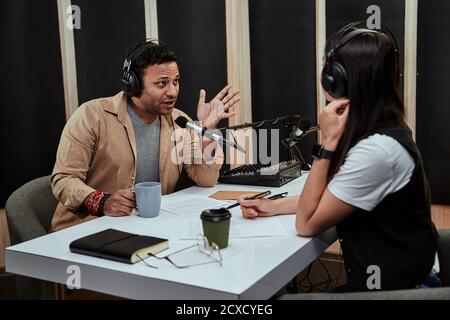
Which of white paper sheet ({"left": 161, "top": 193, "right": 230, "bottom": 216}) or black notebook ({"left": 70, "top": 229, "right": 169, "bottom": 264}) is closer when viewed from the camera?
black notebook ({"left": 70, "top": 229, "right": 169, "bottom": 264})

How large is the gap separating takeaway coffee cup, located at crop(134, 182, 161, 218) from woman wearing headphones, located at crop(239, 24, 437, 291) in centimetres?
54

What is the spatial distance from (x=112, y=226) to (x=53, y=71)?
1329 millimetres

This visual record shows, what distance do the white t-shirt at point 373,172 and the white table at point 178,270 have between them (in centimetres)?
20

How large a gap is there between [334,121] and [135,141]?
1.07 meters

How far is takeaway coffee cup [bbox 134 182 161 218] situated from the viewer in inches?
67.8

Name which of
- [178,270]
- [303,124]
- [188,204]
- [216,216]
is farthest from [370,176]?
[303,124]

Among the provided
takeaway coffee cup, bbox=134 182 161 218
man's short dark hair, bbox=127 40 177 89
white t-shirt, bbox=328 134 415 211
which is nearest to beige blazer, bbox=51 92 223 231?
man's short dark hair, bbox=127 40 177 89

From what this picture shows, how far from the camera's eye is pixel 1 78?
8.42 ft

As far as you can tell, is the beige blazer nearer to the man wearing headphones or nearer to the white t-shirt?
the man wearing headphones

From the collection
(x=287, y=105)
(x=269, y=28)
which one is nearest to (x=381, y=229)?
(x=287, y=105)

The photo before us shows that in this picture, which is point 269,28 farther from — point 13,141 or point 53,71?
point 13,141

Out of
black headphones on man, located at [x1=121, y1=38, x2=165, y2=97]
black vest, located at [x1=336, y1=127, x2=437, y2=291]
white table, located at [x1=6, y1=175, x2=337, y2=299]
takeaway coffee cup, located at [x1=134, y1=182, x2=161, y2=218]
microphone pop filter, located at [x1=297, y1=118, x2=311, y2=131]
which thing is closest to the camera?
white table, located at [x1=6, y1=175, x2=337, y2=299]

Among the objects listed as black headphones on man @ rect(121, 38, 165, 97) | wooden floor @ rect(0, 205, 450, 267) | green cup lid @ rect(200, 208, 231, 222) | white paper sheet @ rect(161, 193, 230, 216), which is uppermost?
black headphones on man @ rect(121, 38, 165, 97)

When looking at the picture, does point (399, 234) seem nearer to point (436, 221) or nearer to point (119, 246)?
point (119, 246)
